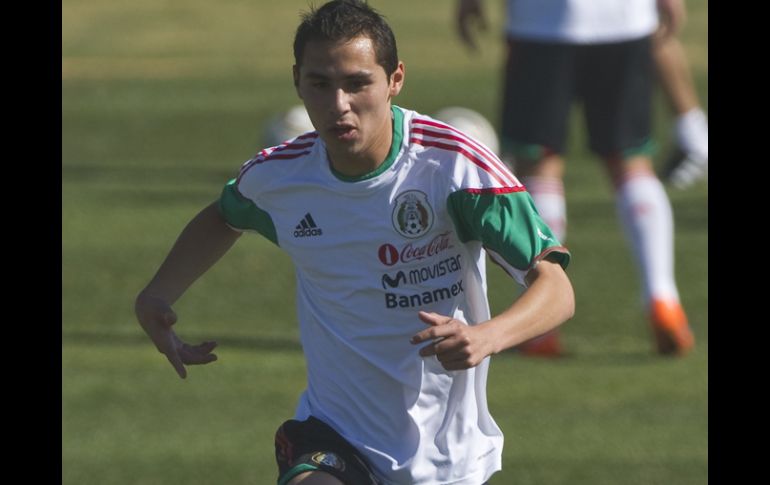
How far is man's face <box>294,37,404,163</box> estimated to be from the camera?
5.25 meters

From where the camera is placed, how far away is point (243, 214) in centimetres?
579

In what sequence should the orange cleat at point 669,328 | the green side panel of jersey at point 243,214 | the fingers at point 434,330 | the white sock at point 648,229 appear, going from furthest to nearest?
the white sock at point 648,229
the orange cleat at point 669,328
the green side panel of jersey at point 243,214
the fingers at point 434,330

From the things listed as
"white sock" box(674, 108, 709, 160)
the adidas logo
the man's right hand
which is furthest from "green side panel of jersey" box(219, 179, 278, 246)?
"white sock" box(674, 108, 709, 160)

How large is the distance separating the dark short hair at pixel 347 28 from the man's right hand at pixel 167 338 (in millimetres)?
860

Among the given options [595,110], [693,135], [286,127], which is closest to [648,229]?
[595,110]

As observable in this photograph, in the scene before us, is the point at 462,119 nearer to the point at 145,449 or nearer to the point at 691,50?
the point at 145,449

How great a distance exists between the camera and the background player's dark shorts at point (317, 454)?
17.7 ft

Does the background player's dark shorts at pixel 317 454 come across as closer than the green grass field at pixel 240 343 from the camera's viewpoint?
Yes

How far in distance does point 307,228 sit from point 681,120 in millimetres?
6423

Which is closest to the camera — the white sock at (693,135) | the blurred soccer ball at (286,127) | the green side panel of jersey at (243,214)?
the green side panel of jersey at (243,214)

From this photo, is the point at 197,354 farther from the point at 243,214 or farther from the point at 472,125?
the point at 472,125

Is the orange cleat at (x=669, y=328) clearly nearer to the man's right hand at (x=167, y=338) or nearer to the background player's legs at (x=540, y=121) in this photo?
the background player's legs at (x=540, y=121)

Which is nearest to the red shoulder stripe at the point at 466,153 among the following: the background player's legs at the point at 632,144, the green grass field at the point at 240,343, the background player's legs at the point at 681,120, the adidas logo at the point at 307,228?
the adidas logo at the point at 307,228

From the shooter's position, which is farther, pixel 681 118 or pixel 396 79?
pixel 681 118
